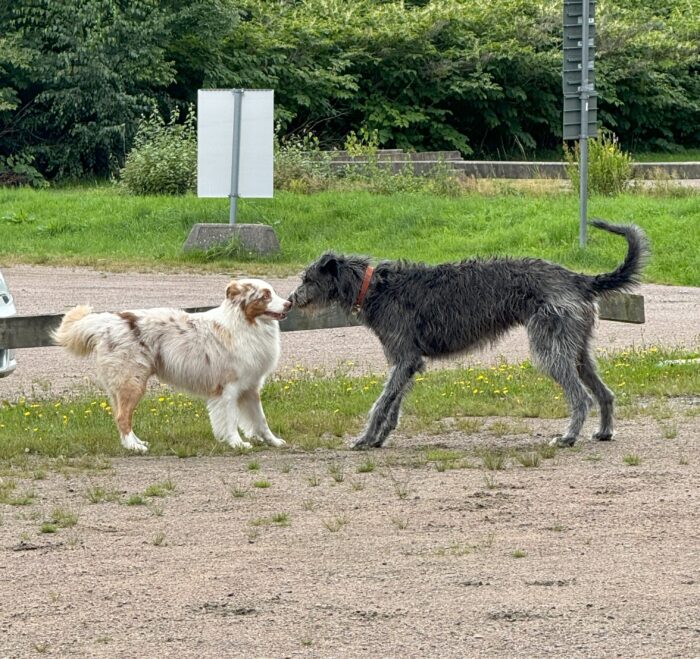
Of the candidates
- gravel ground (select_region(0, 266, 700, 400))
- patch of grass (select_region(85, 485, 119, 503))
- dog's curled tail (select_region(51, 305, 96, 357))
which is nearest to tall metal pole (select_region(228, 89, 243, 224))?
gravel ground (select_region(0, 266, 700, 400))

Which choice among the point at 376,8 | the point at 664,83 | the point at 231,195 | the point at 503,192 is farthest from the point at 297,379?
the point at 664,83

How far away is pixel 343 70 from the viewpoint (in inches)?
1512

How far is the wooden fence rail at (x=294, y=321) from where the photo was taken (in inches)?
401

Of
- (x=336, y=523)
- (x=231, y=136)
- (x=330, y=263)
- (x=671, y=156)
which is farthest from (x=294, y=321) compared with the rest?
(x=671, y=156)

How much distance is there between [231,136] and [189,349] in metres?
12.0

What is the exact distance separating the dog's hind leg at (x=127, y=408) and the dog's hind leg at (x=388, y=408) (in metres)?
1.45

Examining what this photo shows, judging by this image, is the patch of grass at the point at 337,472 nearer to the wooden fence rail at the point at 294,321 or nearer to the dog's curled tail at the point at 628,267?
the wooden fence rail at the point at 294,321

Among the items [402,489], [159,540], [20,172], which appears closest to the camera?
[159,540]

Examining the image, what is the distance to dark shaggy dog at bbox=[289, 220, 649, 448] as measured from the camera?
9.27 metres

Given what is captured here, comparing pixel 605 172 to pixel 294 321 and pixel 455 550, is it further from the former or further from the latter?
pixel 455 550

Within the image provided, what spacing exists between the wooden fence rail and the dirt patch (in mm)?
1711

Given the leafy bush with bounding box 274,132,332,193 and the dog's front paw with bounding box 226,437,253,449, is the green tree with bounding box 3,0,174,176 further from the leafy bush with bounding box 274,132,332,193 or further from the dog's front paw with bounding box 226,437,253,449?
the dog's front paw with bounding box 226,437,253,449

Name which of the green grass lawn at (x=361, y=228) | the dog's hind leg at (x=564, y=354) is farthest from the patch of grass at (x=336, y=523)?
the green grass lawn at (x=361, y=228)

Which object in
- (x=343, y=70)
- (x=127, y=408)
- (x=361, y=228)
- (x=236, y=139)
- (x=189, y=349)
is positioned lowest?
(x=127, y=408)
